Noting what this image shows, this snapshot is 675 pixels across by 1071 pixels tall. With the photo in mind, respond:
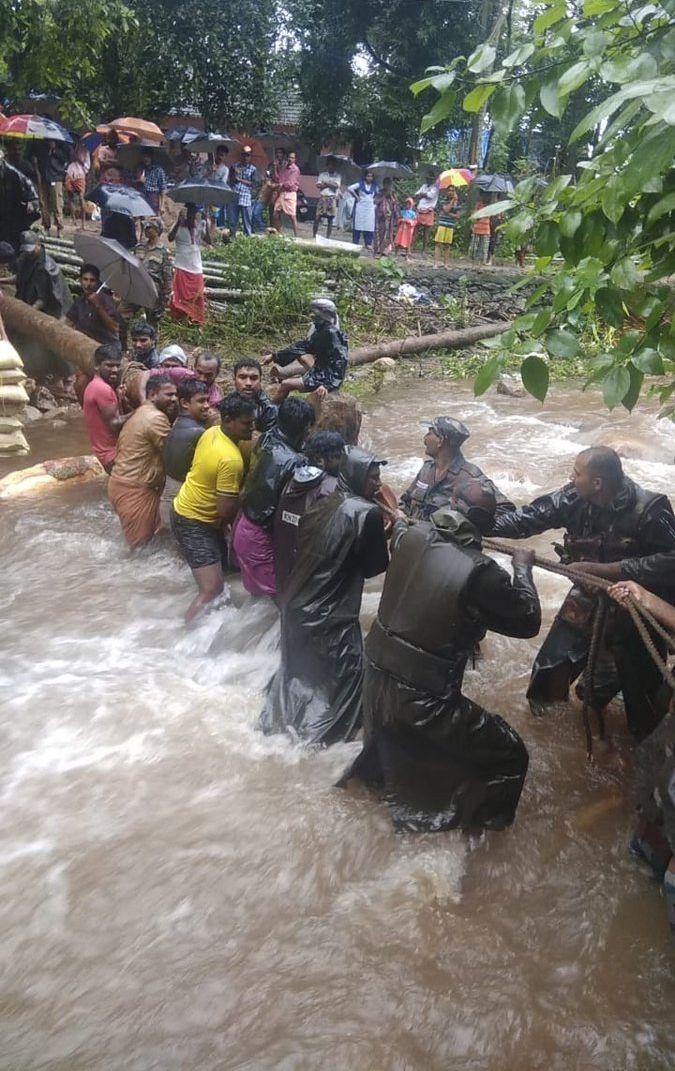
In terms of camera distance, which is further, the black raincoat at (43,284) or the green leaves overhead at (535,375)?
the black raincoat at (43,284)

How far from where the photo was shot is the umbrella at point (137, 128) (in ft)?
51.1

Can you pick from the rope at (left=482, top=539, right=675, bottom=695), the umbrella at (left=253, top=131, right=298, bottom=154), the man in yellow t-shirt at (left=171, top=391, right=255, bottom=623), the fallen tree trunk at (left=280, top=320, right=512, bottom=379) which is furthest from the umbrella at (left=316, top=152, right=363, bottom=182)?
the rope at (left=482, top=539, right=675, bottom=695)

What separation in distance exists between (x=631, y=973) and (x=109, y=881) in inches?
87.4

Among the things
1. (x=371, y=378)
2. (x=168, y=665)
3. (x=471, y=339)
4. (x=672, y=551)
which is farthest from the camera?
(x=471, y=339)

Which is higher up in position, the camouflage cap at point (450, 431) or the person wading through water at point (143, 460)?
the camouflage cap at point (450, 431)

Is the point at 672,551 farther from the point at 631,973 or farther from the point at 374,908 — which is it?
the point at 374,908

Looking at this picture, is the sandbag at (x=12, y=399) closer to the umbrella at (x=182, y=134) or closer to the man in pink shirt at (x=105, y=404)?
the man in pink shirt at (x=105, y=404)

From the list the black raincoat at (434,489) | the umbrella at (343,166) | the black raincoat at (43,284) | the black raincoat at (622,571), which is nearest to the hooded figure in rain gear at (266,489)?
the black raincoat at (434,489)

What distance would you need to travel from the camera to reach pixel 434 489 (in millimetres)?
5316

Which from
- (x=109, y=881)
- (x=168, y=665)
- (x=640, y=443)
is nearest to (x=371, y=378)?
(x=640, y=443)

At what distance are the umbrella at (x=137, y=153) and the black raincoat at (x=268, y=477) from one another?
1273 centimetres

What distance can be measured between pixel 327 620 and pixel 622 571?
1.48 metres

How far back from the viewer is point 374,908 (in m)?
3.64

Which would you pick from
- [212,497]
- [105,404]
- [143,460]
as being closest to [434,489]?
[212,497]
